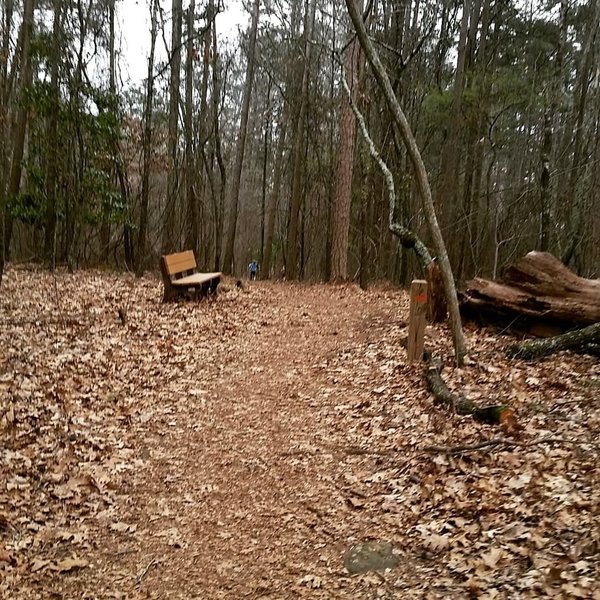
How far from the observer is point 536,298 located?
25.2 ft

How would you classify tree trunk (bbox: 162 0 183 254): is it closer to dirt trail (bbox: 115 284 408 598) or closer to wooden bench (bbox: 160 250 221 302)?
wooden bench (bbox: 160 250 221 302)

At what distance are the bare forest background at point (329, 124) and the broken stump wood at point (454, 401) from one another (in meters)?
6.91

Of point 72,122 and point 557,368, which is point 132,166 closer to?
point 72,122

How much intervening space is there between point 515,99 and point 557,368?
1270 centimetres

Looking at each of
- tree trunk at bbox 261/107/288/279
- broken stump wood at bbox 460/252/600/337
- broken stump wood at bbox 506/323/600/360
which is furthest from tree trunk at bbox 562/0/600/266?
tree trunk at bbox 261/107/288/279

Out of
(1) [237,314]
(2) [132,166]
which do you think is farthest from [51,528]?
(2) [132,166]

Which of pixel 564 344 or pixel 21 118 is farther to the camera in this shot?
pixel 21 118

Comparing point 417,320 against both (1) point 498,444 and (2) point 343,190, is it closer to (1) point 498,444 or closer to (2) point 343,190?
(1) point 498,444

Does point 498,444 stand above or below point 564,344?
below

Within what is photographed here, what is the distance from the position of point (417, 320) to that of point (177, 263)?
19.5 feet

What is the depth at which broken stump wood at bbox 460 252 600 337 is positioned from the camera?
289 inches

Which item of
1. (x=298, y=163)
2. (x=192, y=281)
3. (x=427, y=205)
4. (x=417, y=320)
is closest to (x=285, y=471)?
(x=417, y=320)

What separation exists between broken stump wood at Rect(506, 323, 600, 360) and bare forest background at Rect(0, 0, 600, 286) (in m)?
6.53

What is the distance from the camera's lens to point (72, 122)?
14844mm
